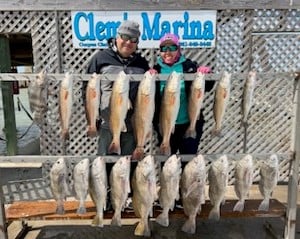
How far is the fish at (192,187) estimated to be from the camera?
3.52 metres

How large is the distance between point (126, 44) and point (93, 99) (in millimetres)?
653

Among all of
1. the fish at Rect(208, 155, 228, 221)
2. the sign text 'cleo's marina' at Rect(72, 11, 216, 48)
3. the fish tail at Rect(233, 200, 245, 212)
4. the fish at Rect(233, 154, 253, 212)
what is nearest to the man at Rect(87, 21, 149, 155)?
the fish at Rect(208, 155, 228, 221)

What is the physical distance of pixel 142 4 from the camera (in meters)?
5.61

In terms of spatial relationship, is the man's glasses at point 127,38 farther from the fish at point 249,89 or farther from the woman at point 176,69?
the fish at point 249,89

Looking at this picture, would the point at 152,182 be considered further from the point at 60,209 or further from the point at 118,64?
the point at 118,64

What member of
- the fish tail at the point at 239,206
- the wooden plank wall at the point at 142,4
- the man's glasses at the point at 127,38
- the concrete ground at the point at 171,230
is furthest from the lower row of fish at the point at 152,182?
the wooden plank wall at the point at 142,4

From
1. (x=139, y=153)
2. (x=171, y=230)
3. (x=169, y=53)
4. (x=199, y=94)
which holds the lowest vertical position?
(x=171, y=230)

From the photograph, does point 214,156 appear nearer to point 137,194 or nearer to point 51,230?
point 137,194

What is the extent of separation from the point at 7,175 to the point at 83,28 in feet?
8.57

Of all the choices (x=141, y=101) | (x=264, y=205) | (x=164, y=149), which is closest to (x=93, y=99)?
(x=141, y=101)

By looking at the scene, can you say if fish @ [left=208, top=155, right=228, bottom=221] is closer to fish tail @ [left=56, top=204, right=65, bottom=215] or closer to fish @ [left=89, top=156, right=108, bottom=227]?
fish @ [left=89, top=156, right=108, bottom=227]

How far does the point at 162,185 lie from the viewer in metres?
3.56

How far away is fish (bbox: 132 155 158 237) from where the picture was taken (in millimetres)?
3453

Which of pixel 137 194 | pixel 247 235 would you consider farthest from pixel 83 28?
pixel 247 235
